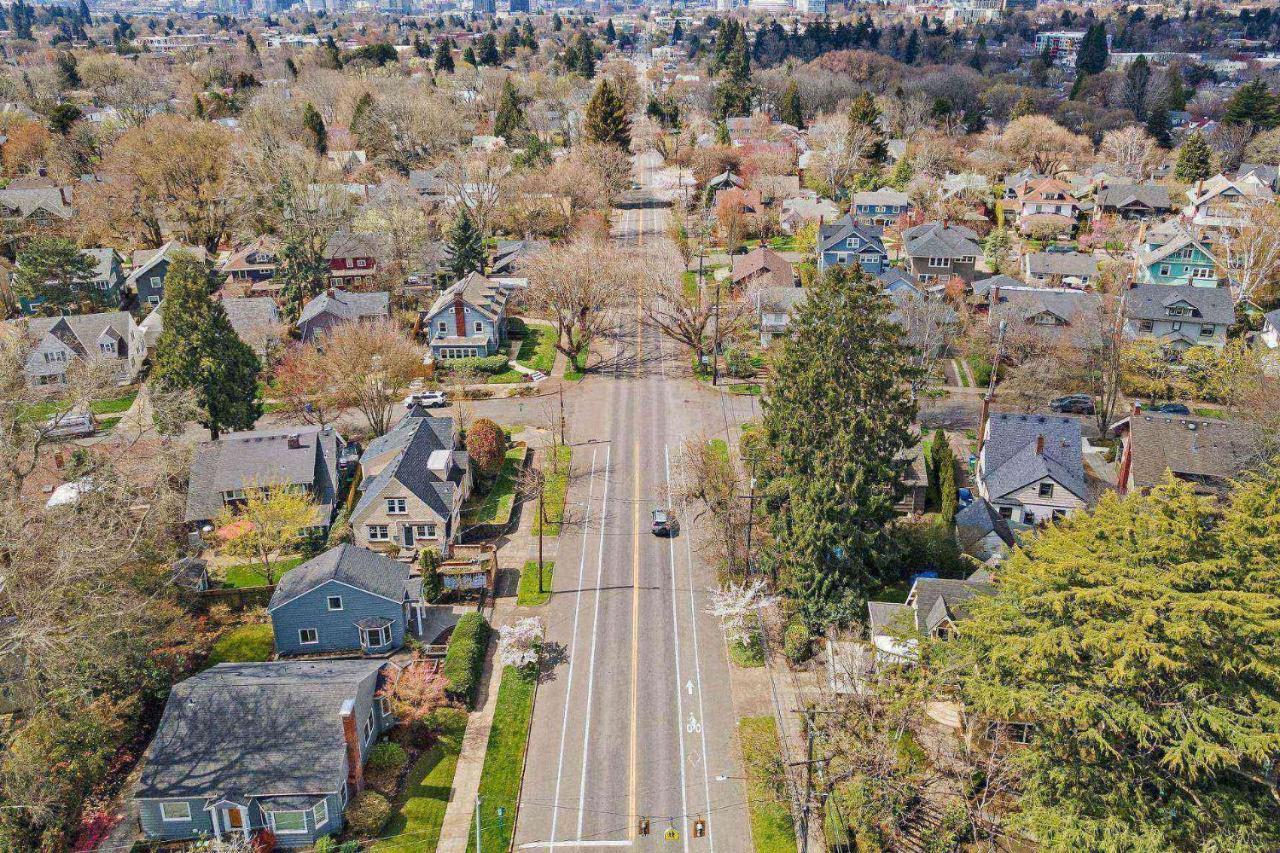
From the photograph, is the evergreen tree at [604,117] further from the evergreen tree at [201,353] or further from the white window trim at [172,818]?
the white window trim at [172,818]

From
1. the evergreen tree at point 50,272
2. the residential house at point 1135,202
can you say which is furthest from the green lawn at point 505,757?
the residential house at point 1135,202

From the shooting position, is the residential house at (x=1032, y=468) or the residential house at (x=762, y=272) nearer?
the residential house at (x=1032, y=468)

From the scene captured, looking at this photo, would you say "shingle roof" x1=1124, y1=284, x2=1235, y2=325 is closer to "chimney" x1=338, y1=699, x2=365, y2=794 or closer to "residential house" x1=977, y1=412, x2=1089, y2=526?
"residential house" x1=977, y1=412, x2=1089, y2=526

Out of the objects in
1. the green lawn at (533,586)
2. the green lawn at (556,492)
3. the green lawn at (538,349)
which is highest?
the green lawn at (538,349)

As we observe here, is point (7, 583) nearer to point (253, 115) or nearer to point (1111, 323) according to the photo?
point (1111, 323)

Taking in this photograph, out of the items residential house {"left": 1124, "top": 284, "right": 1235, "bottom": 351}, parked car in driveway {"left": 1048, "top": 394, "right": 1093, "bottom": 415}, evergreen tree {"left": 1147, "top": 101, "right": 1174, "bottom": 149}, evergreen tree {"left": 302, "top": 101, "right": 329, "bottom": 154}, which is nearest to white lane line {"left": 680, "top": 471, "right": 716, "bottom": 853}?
parked car in driveway {"left": 1048, "top": 394, "right": 1093, "bottom": 415}

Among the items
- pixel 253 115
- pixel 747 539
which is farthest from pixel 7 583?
pixel 253 115
